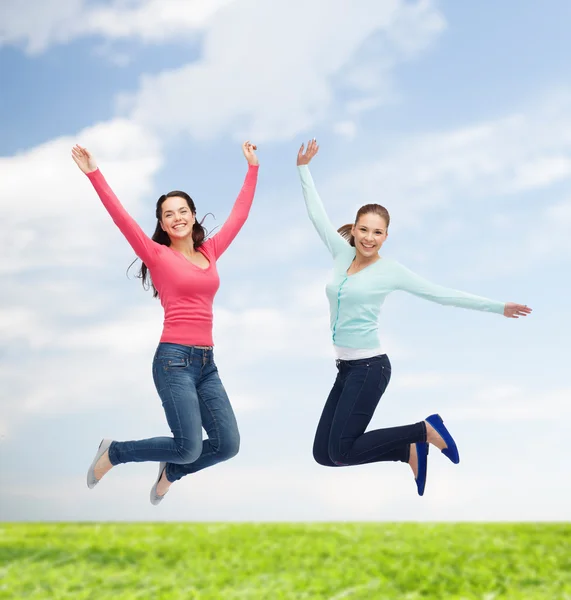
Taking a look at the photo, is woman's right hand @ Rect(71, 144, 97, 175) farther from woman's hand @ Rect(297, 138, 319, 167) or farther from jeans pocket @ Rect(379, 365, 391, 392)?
jeans pocket @ Rect(379, 365, 391, 392)

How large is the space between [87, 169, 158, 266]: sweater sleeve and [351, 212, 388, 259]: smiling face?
5.47 feet

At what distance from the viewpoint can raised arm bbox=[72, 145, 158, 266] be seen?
238 inches

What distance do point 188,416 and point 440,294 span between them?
2250mm

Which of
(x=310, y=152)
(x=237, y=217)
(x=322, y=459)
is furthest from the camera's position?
(x=310, y=152)

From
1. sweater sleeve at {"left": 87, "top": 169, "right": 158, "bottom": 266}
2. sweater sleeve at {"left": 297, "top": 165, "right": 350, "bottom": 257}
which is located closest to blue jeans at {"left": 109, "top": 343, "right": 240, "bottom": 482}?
sweater sleeve at {"left": 87, "top": 169, "right": 158, "bottom": 266}

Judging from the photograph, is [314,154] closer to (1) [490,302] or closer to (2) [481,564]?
(1) [490,302]

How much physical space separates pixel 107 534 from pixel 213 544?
111 cm

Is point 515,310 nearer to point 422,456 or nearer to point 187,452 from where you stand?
point 422,456

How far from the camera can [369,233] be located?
6.45 metres

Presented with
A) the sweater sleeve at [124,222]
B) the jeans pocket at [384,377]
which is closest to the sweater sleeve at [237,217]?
the sweater sleeve at [124,222]

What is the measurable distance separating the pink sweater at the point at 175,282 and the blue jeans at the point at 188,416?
121 mm

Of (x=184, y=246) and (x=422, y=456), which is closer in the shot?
(x=184, y=246)

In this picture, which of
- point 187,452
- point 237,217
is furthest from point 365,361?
point 237,217

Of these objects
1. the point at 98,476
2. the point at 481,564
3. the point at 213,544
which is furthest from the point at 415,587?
the point at 98,476
